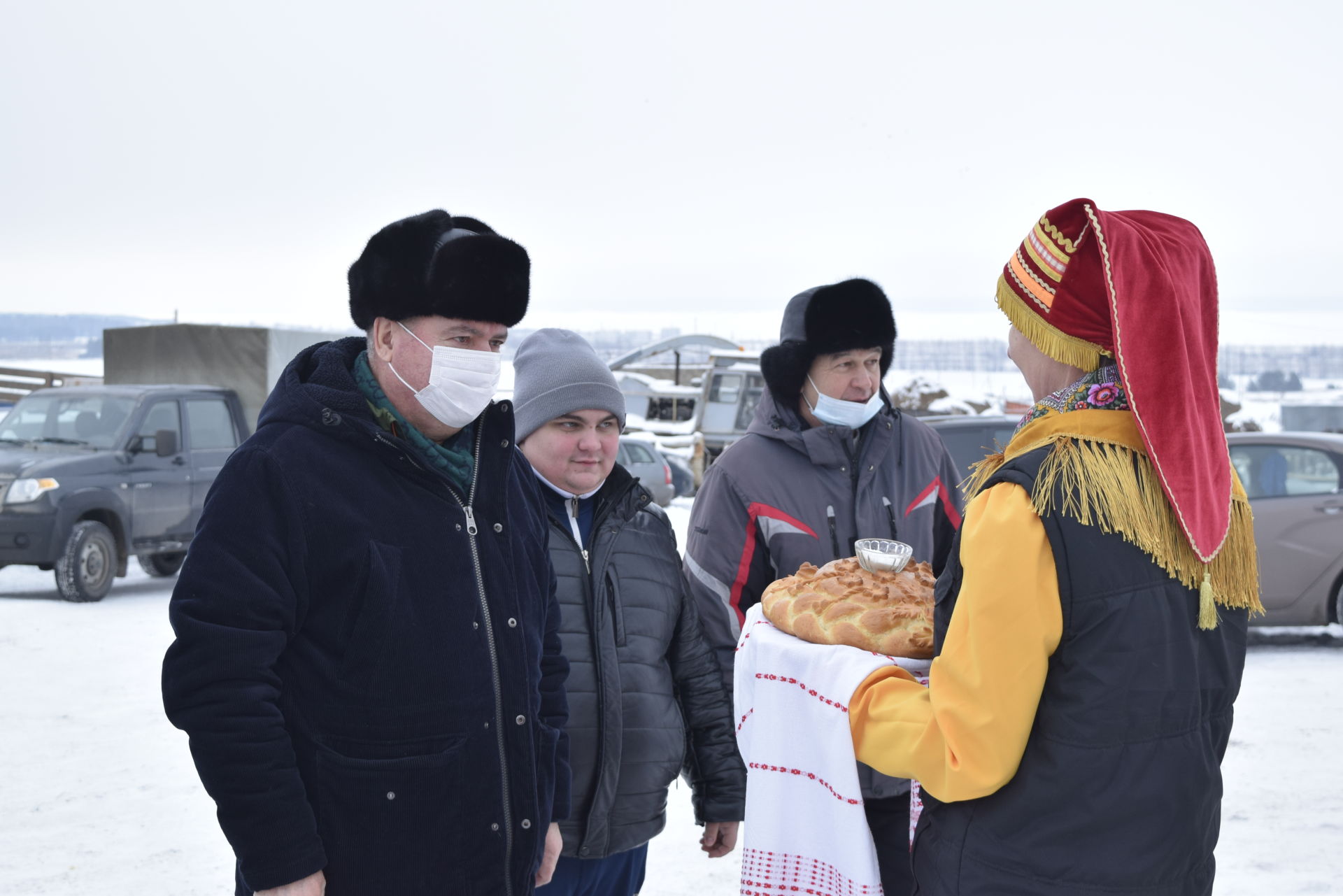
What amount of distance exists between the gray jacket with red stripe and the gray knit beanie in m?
0.44

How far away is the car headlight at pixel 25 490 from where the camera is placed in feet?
32.3

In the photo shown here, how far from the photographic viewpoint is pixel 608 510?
286 centimetres

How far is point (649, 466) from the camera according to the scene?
1908cm

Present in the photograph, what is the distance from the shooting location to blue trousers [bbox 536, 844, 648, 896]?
8.86 feet

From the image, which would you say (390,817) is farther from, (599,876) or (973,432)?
(973,432)

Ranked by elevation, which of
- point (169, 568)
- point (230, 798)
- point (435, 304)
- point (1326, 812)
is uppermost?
point (435, 304)

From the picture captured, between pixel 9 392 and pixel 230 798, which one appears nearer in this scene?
pixel 230 798

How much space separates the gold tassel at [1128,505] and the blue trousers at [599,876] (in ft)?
5.07

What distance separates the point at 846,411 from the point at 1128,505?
163 centimetres

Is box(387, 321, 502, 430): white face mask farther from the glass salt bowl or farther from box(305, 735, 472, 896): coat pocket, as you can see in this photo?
the glass salt bowl

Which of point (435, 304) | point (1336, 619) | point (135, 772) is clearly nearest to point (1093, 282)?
point (435, 304)

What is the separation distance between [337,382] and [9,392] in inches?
1039

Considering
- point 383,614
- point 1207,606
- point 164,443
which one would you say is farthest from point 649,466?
point 1207,606

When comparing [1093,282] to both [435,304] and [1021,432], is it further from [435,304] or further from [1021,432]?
[435,304]
